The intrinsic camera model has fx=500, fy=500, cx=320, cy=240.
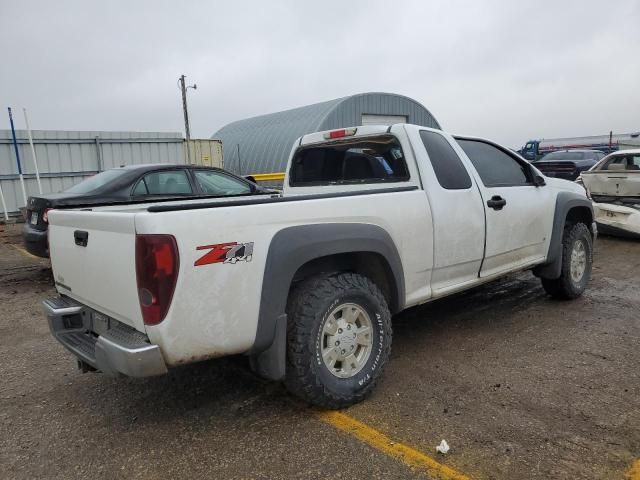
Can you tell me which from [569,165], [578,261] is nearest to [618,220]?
[578,261]

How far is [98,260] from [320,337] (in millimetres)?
1320

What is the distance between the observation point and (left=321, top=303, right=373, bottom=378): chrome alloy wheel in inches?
120

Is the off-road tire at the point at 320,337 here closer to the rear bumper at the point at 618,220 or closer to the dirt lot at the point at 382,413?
the dirt lot at the point at 382,413

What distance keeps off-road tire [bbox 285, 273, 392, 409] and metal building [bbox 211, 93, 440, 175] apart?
1799cm

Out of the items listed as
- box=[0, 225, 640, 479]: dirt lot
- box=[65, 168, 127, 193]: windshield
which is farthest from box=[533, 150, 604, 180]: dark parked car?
box=[65, 168, 127, 193]: windshield

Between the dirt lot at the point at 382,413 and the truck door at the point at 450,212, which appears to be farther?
the truck door at the point at 450,212

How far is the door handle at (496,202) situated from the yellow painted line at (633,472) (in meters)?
2.18

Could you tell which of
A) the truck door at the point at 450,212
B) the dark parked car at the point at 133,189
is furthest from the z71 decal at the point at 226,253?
the dark parked car at the point at 133,189

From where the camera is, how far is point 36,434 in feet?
9.83

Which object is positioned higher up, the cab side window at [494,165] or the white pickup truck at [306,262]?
the cab side window at [494,165]

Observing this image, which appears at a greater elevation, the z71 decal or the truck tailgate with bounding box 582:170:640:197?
the z71 decal

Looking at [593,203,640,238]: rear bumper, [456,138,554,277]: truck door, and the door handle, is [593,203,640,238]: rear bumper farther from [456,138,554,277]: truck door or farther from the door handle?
the door handle

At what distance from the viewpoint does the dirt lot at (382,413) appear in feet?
8.47

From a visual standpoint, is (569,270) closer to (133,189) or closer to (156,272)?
(156,272)
